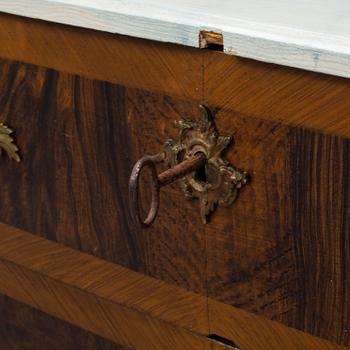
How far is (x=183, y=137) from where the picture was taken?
0.79 metres

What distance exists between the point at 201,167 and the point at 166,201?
0.07 m

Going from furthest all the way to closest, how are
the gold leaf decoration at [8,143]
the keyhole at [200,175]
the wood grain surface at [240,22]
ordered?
the gold leaf decoration at [8,143], the keyhole at [200,175], the wood grain surface at [240,22]

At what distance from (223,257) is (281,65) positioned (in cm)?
Answer: 20

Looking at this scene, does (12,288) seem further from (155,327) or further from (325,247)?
(325,247)

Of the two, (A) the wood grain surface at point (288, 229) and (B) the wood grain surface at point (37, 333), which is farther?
(B) the wood grain surface at point (37, 333)

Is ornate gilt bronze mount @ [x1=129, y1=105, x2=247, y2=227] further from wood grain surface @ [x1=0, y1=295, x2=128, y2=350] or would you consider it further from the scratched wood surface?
wood grain surface @ [x1=0, y1=295, x2=128, y2=350]

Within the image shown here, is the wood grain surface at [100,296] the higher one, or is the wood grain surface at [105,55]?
the wood grain surface at [105,55]

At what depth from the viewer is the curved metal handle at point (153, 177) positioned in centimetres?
73

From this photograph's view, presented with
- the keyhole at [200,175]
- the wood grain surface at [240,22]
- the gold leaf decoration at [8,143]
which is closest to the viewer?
the wood grain surface at [240,22]

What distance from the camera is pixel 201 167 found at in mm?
782

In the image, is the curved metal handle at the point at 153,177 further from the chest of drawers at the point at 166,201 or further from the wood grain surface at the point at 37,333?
the wood grain surface at the point at 37,333

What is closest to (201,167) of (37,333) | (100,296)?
(100,296)

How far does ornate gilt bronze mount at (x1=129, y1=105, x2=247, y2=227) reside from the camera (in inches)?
29.6

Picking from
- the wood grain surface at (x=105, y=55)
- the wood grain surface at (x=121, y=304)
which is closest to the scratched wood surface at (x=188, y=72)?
the wood grain surface at (x=105, y=55)
